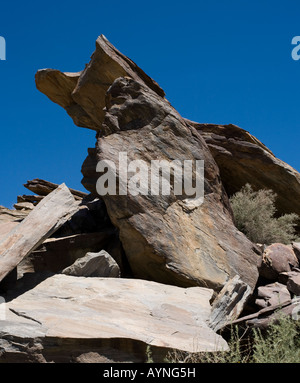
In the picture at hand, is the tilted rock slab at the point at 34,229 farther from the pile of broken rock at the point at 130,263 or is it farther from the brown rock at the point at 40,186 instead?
the brown rock at the point at 40,186

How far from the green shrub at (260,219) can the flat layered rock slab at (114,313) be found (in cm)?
511

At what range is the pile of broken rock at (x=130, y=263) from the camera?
638 cm

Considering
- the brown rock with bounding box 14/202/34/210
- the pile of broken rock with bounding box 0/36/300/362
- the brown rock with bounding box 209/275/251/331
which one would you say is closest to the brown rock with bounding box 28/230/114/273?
the pile of broken rock with bounding box 0/36/300/362

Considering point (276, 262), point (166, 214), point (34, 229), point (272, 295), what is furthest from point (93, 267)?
point (276, 262)

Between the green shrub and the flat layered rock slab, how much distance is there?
5.11 metres

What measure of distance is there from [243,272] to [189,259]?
147 centimetres

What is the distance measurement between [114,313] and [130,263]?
2.70 meters

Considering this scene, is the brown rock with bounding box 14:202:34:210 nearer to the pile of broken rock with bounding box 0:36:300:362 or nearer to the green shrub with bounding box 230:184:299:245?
the pile of broken rock with bounding box 0:36:300:362

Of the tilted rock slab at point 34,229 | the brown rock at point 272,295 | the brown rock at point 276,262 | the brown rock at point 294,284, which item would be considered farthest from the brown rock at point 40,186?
the brown rock at point 294,284

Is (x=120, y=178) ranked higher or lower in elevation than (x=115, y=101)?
lower

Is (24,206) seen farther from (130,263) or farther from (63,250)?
(130,263)
